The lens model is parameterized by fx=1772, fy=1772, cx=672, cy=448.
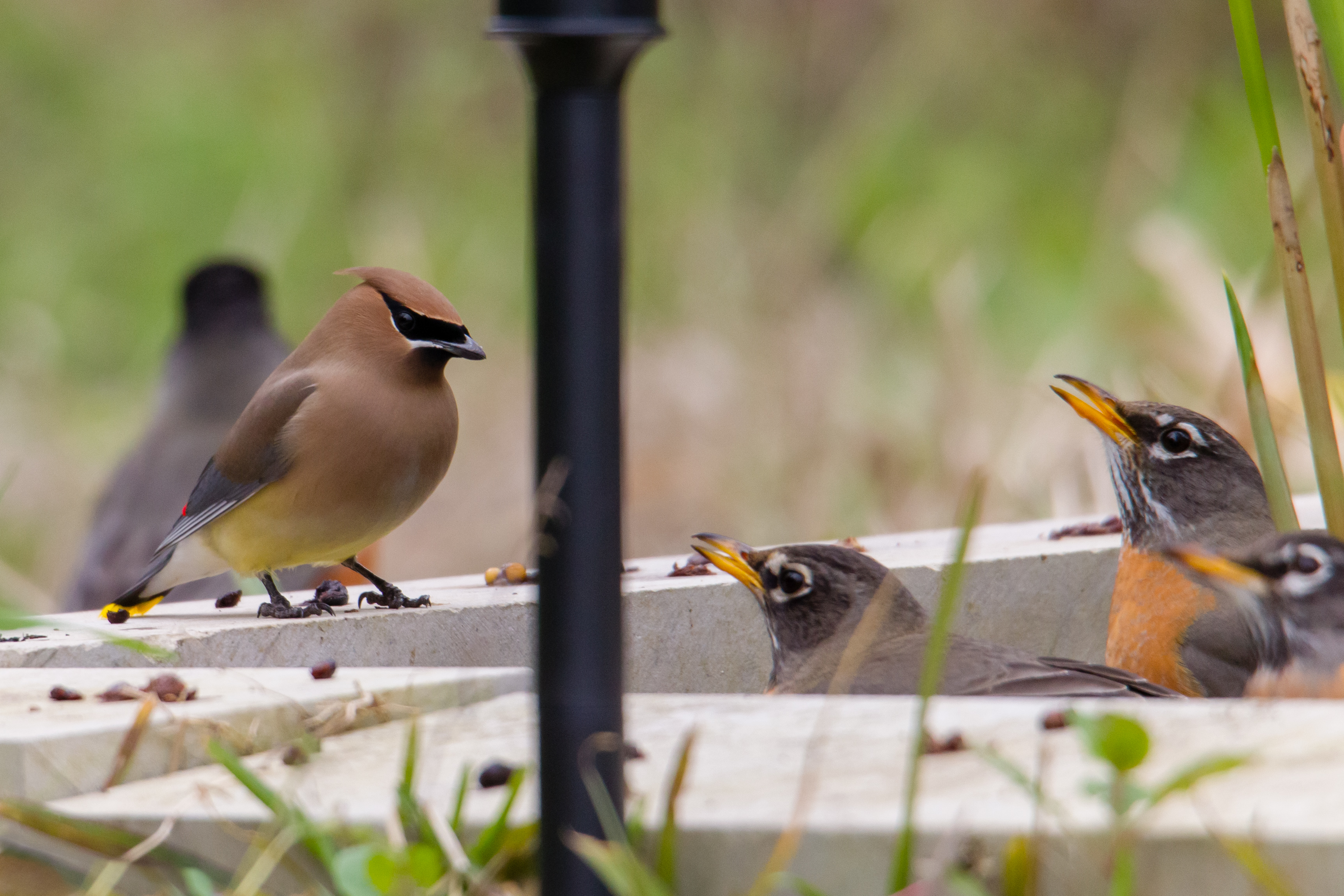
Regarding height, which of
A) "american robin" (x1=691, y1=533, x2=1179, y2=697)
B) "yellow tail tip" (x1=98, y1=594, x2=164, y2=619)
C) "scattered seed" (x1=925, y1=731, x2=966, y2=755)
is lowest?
"yellow tail tip" (x1=98, y1=594, x2=164, y2=619)

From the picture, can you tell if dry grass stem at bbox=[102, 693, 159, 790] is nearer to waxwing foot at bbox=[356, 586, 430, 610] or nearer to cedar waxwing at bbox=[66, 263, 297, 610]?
waxwing foot at bbox=[356, 586, 430, 610]

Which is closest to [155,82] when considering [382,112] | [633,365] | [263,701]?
[382,112]

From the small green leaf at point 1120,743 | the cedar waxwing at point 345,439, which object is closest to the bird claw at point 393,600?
the cedar waxwing at point 345,439

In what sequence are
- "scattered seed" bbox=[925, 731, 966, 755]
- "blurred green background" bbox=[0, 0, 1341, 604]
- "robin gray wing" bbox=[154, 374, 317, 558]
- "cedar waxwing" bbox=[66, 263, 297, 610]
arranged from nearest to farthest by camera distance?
"scattered seed" bbox=[925, 731, 966, 755] → "robin gray wing" bbox=[154, 374, 317, 558] → "cedar waxwing" bbox=[66, 263, 297, 610] → "blurred green background" bbox=[0, 0, 1341, 604]

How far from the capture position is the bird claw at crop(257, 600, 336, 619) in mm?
3133

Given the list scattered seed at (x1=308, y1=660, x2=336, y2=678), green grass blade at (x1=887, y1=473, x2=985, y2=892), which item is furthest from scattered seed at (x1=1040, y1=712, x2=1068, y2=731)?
scattered seed at (x1=308, y1=660, x2=336, y2=678)

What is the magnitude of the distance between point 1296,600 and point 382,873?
1304mm

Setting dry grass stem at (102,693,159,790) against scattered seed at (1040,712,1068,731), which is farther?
dry grass stem at (102,693,159,790)

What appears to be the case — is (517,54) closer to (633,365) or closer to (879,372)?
(633,365)

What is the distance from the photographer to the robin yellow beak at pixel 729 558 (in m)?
3.09

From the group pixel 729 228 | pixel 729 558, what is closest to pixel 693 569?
pixel 729 558

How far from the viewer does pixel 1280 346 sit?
5715mm

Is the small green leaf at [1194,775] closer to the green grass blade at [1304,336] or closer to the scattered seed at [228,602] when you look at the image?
the green grass blade at [1304,336]

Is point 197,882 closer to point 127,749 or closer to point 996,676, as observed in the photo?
point 127,749
